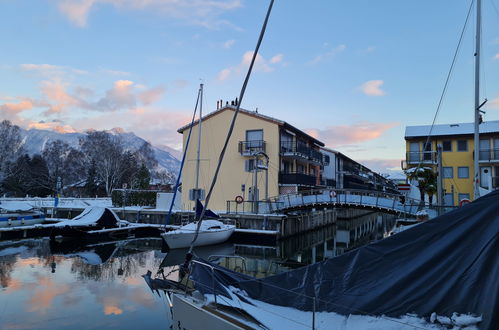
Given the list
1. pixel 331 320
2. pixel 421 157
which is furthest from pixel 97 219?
pixel 421 157

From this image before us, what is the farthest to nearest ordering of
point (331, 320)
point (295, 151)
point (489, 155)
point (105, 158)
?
point (105, 158)
point (295, 151)
point (489, 155)
point (331, 320)

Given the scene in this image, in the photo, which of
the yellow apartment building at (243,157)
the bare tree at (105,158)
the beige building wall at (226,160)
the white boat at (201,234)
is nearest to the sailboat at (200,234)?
the white boat at (201,234)

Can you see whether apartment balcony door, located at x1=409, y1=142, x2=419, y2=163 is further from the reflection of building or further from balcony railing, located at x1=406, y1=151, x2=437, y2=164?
the reflection of building

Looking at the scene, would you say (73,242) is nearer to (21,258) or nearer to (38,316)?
(21,258)

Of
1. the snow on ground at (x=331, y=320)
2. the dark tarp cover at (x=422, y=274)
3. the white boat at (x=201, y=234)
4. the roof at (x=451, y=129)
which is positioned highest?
the roof at (x=451, y=129)

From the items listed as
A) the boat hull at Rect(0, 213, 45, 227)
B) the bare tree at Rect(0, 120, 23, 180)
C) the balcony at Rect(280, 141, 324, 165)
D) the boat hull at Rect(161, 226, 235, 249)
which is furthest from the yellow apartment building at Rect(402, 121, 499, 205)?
the bare tree at Rect(0, 120, 23, 180)

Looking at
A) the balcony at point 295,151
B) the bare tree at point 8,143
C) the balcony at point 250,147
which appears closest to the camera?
the balcony at point 250,147

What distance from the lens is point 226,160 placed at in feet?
133

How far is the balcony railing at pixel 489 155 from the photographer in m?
36.2

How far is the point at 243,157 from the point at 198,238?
17066 millimetres

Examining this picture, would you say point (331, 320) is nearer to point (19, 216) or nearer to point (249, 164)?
point (19, 216)

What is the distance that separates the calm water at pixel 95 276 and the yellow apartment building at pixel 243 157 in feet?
34.5

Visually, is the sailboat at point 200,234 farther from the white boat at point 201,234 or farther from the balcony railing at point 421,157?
the balcony railing at point 421,157

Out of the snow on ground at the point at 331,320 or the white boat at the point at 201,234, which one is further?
the white boat at the point at 201,234
